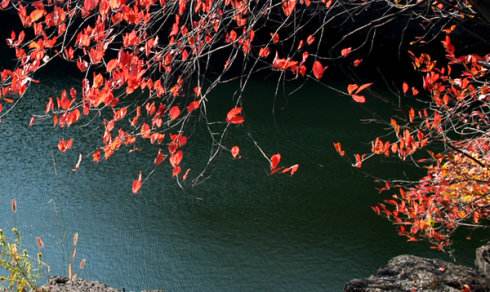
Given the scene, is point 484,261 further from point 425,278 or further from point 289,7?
point 289,7

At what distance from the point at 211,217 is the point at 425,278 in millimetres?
3400

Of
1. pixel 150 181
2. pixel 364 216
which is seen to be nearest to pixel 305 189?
pixel 364 216

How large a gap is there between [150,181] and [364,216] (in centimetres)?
258

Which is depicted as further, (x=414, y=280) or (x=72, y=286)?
(x=414, y=280)

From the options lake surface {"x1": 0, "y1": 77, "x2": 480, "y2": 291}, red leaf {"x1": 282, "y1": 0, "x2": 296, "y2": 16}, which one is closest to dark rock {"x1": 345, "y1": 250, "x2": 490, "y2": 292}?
red leaf {"x1": 282, "y1": 0, "x2": 296, "y2": 16}

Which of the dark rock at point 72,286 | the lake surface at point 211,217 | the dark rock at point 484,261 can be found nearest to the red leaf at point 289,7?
the dark rock at point 72,286

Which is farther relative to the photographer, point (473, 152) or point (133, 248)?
point (133, 248)

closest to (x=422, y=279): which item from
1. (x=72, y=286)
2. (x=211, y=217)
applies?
(x=72, y=286)

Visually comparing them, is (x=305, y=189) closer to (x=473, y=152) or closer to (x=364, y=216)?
(x=364, y=216)

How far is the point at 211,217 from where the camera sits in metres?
6.46

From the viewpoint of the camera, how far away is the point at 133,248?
5.90 m

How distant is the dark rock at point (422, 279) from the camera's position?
3.26 metres

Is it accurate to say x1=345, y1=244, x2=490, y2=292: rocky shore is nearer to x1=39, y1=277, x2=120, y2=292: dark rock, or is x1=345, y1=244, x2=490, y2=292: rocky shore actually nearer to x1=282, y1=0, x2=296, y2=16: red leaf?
x1=39, y1=277, x2=120, y2=292: dark rock

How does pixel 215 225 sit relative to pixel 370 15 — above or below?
below
